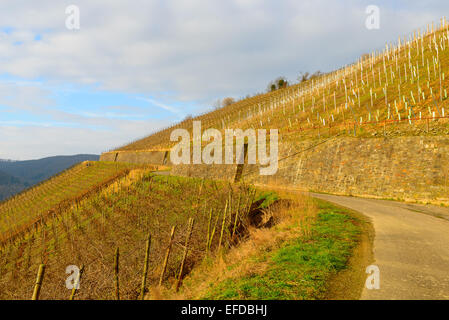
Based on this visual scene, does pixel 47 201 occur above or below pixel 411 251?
below

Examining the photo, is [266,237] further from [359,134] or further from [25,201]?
[25,201]

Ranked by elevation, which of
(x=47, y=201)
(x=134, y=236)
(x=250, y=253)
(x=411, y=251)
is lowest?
(x=47, y=201)

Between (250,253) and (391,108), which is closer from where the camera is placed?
(250,253)

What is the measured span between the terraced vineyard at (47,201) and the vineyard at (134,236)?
3.15 m

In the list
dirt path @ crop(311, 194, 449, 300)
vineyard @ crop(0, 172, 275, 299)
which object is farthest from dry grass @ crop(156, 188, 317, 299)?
dirt path @ crop(311, 194, 449, 300)

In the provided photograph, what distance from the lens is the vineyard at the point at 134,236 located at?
10262mm

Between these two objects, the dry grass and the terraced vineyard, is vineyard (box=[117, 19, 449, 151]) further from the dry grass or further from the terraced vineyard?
the terraced vineyard

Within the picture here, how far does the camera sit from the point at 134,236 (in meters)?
18.0

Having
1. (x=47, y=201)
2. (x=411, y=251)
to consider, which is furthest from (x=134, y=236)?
(x=47, y=201)

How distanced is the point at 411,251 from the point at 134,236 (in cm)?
1534

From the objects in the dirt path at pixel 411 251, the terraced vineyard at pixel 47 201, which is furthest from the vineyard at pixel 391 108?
the terraced vineyard at pixel 47 201

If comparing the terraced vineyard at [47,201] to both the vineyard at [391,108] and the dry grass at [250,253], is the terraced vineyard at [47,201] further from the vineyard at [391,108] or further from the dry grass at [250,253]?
the vineyard at [391,108]

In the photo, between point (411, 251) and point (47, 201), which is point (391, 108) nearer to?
point (411, 251)

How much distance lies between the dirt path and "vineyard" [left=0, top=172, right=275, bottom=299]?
550 cm
